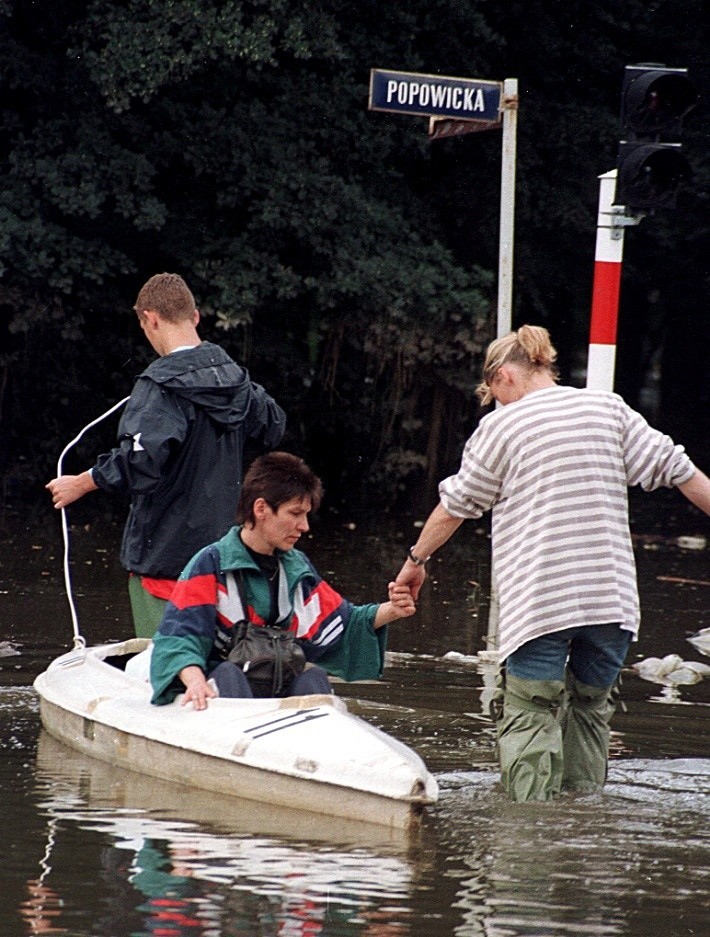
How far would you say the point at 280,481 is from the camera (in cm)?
650

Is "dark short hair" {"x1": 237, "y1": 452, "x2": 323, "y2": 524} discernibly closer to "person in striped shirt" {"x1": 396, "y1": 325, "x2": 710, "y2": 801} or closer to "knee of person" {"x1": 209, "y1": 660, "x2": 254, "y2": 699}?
"person in striped shirt" {"x1": 396, "y1": 325, "x2": 710, "y2": 801}

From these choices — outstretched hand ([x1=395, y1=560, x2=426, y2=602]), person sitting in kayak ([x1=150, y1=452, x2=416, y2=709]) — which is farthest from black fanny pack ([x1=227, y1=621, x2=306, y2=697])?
outstretched hand ([x1=395, y1=560, x2=426, y2=602])

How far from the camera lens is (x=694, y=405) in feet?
99.7

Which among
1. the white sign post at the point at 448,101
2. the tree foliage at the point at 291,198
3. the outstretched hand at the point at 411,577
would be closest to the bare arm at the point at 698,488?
the outstretched hand at the point at 411,577

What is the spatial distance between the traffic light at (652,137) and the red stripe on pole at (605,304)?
1.20 feet

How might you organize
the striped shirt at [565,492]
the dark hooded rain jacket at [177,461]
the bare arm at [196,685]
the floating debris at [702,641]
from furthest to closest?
the floating debris at [702,641], the dark hooded rain jacket at [177,461], the bare arm at [196,685], the striped shirt at [565,492]

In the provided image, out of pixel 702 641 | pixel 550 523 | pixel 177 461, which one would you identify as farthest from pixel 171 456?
pixel 702 641

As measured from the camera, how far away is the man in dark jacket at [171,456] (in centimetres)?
728

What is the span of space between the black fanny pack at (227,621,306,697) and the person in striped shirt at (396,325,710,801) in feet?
2.40

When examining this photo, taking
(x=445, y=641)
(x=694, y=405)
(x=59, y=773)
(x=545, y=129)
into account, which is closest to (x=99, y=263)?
(x=545, y=129)

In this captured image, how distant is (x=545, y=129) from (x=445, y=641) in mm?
10930

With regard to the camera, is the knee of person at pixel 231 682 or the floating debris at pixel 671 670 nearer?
the knee of person at pixel 231 682

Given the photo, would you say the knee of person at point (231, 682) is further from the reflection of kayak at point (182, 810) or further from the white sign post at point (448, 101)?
the white sign post at point (448, 101)

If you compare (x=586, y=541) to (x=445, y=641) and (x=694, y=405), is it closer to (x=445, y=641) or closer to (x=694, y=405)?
(x=445, y=641)
